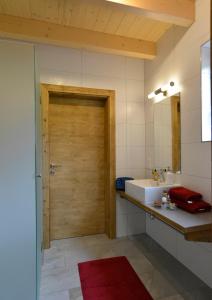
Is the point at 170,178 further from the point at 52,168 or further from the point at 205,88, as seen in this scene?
the point at 52,168

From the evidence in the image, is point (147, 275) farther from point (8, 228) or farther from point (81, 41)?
point (81, 41)

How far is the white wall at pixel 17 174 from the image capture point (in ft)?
5.12

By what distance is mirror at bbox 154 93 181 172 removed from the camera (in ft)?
7.35

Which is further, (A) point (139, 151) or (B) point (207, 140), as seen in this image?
(A) point (139, 151)

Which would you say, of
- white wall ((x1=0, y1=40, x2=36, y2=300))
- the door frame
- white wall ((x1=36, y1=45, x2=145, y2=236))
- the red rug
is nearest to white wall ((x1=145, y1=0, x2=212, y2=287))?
the red rug

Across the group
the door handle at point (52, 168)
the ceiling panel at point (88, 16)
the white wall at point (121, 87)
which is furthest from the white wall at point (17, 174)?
the door handle at point (52, 168)

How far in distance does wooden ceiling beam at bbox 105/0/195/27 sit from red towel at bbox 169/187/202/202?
1.65 meters

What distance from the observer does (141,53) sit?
2.65 metres

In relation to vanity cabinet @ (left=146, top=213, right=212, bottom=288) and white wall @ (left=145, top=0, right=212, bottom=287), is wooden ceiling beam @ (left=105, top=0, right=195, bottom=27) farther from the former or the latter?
vanity cabinet @ (left=146, top=213, right=212, bottom=288)

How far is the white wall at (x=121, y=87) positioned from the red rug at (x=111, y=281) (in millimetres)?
716

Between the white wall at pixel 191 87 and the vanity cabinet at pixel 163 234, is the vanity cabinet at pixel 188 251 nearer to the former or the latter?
the vanity cabinet at pixel 163 234

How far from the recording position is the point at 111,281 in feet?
6.40

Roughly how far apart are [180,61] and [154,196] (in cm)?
147

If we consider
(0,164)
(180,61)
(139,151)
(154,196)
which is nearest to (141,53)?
(180,61)
